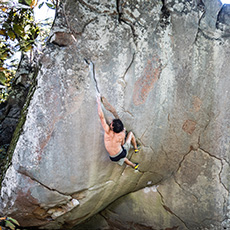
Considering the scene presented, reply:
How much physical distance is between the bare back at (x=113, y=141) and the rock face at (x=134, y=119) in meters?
0.08

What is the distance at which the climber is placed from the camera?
2.38 meters

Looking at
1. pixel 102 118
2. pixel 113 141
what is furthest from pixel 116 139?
pixel 102 118

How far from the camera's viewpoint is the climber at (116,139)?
7.81 feet

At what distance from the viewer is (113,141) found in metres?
2.40

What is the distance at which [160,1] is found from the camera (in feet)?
8.39

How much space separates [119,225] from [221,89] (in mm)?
1895

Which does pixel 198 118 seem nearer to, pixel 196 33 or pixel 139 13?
pixel 196 33

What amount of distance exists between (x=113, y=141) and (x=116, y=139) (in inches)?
1.3

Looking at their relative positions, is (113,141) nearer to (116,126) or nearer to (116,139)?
(116,139)

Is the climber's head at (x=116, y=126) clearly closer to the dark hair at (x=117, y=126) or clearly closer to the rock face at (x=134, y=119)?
the dark hair at (x=117, y=126)

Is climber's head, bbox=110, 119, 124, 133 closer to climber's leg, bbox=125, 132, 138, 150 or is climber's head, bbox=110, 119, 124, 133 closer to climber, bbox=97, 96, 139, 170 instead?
climber, bbox=97, 96, 139, 170

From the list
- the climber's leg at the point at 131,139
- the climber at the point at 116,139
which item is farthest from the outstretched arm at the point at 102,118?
the climber's leg at the point at 131,139

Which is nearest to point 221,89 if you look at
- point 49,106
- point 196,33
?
point 196,33

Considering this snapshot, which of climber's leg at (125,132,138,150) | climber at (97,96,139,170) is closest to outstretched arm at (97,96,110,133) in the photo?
climber at (97,96,139,170)
